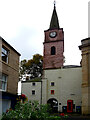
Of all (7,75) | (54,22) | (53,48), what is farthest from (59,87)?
(7,75)

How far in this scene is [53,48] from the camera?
43406 millimetres

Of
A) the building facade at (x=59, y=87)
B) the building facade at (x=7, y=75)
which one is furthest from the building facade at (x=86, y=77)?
the building facade at (x=7, y=75)

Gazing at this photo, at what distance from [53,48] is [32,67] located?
9.32 m

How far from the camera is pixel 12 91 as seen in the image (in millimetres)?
18062

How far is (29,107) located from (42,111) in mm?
767

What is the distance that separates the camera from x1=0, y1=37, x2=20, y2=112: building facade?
51.8ft

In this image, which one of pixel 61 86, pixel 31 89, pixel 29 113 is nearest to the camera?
pixel 29 113

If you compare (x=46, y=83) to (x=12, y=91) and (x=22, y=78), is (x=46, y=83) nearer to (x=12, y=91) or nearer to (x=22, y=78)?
(x=22, y=78)

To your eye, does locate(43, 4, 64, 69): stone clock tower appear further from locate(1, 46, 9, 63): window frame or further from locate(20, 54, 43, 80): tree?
locate(1, 46, 9, 63): window frame

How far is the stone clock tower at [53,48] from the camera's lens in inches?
1649

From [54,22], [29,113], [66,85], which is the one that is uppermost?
[54,22]

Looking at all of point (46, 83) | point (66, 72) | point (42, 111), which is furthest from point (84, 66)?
point (42, 111)

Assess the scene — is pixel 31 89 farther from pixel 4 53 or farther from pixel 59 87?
pixel 4 53

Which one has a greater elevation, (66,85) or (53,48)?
(53,48)
